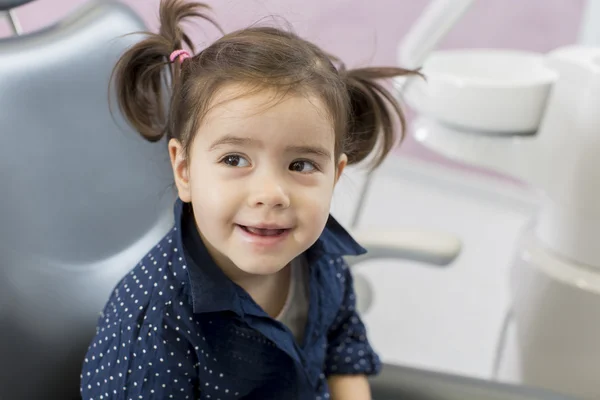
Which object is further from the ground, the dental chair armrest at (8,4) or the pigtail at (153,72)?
the dental chair armrest at (8,4)

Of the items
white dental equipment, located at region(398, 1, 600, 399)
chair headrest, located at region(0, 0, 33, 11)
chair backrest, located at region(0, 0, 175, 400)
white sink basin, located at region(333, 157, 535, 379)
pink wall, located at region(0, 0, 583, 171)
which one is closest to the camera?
chair backrest, located at region(0, 0, 175, 400)

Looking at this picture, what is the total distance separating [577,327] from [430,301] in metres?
0.80

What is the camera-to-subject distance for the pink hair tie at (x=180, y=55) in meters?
0.67

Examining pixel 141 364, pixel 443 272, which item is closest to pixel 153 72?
pixel 141 364

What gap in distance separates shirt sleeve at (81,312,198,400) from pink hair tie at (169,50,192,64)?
24 cm

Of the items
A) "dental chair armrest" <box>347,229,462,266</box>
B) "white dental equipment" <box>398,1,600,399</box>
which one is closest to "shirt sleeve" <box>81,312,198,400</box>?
"dental chair armrest" <box>347,229,462,266</box>

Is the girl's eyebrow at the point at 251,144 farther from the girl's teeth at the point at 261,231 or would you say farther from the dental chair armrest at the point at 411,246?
the dental chair armrest at the point at 411,246

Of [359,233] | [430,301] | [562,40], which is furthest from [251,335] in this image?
[562,40]

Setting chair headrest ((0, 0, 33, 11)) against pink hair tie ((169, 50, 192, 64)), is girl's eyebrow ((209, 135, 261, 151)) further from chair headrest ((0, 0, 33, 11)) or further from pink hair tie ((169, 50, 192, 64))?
chair headrest ((0, 0, 33, 11))

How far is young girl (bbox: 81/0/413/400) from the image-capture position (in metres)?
0.60

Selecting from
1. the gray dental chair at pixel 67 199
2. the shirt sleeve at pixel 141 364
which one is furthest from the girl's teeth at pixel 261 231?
the gray dental chair at pixel 67 199

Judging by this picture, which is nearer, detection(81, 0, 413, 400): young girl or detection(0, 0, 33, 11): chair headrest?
detection(81, 0, 413, 400): young girl

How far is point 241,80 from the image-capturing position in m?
0.60

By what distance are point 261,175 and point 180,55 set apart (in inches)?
6.2
